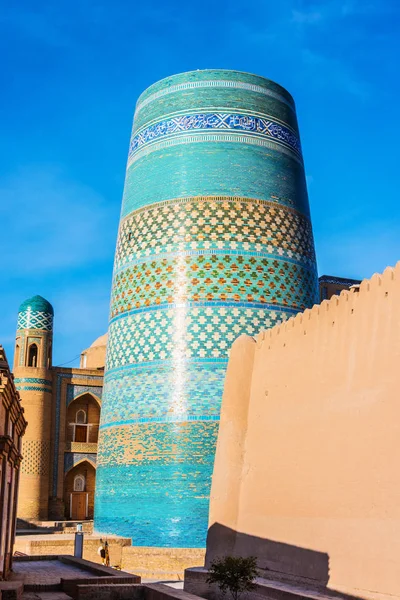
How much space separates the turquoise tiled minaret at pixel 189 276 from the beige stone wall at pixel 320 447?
4.89ft

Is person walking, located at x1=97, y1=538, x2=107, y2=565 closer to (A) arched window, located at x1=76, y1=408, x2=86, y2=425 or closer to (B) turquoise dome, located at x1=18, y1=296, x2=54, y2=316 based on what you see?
(A) arched window, located at x1=76, y1=408, x2=86, y2=425

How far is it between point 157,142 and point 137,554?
5273mm

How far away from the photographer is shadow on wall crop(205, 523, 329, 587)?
6211mm

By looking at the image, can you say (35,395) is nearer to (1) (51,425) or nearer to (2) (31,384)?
(2) (31,384)

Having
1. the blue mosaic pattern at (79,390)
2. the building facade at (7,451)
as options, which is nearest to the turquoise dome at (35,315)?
the blue mosaic pattern at (79,390)

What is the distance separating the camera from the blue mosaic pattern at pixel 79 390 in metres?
17.4

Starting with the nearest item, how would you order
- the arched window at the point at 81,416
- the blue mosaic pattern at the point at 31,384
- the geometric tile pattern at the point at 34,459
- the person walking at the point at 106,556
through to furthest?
1. the person walking at the point at 106,556
2. the geometric tile pattern at the point at 34,459
3. the blue mosaic pattern at the point at 31,384
4. the arched window at the point at 81,416

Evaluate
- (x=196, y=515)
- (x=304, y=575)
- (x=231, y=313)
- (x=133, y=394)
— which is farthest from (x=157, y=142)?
(x=304, y=575)

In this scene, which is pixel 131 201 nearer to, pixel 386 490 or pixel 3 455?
pixel 3 455

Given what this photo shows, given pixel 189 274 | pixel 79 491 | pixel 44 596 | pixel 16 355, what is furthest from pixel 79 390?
pixel 44 596

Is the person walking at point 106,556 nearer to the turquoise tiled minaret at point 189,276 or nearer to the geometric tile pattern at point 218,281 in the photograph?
the turquoise tiled minaret at point 189,276

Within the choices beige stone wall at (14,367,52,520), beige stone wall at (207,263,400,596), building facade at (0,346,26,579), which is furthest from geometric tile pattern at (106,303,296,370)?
beige stone wall at (14,367,52,520)

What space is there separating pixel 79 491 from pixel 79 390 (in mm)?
2102

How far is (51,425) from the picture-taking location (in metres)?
17.0
